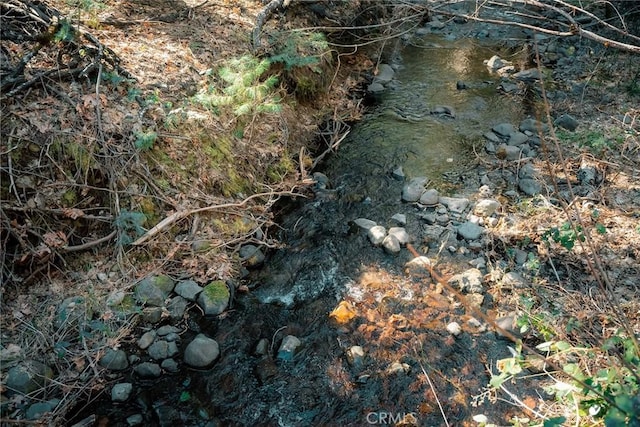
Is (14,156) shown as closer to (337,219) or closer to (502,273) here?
(337,219)

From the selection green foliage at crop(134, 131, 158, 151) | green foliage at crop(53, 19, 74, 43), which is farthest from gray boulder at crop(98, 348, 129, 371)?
green foliage at crop(53, 19, 74, 43)

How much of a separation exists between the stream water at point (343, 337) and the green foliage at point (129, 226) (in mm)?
1015

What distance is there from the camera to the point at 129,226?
4.39 metres

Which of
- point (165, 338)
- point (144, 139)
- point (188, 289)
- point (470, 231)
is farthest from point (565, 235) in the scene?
point (144, 139)

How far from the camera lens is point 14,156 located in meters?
4.00

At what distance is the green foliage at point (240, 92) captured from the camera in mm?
5332

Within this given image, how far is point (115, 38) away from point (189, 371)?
3.97 metres

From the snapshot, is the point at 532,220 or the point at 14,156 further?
the point at 532,220

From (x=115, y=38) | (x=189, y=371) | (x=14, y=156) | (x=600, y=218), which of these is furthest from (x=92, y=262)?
(x=600, y=218)

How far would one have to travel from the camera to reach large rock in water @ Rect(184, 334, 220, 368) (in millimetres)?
3799

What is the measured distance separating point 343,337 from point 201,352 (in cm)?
116

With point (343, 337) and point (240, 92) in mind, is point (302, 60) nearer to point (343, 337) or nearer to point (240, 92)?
point (240, 92)

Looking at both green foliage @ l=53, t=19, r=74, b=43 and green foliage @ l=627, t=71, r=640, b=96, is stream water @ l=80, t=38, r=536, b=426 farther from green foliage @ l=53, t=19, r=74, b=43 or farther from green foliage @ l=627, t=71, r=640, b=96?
green foliage @ l=53, t=19, r=74, b=43

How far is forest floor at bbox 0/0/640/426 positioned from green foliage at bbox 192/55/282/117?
17mm
